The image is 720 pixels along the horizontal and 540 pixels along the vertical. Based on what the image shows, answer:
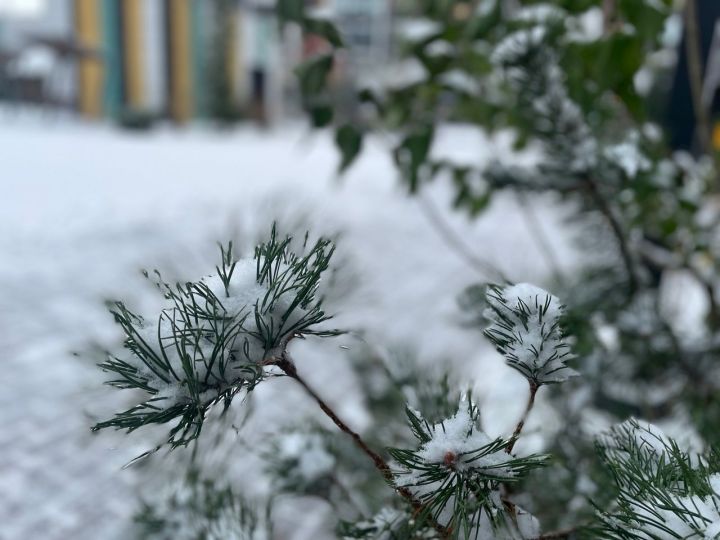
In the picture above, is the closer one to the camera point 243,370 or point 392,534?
point 243,370

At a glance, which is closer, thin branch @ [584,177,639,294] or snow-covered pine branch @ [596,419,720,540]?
snow-covered pine branch @ [596,419,720,540]

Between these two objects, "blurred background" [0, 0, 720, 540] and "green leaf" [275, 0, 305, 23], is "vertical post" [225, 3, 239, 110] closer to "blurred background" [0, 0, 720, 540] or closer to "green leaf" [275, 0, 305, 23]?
"blurred background" [0, 0, 720, 540]

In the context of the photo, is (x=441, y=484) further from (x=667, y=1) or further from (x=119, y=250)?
(x=119, y=250)

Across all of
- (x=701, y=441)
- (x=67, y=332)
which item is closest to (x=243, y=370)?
(x=701, y=441)

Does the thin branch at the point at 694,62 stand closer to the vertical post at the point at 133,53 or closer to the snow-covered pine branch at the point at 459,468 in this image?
the snow-covered pine branch at the point at 459,468

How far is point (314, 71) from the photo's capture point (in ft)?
3.85

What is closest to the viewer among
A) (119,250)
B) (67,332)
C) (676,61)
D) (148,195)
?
(676,61)

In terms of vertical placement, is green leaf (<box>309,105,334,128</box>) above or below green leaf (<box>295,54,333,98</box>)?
below

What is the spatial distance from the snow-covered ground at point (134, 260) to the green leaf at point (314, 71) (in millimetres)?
100

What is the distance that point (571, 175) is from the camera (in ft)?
4.00

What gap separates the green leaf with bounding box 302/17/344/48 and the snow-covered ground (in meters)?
0.19

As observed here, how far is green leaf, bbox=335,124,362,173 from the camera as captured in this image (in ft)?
3.97

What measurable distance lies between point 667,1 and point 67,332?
4.32 m

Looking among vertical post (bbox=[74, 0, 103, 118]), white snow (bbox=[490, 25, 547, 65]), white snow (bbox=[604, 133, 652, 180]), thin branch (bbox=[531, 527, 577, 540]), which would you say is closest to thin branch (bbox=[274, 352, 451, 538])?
thin branch (bbox=[531, 527, 577, 540])
